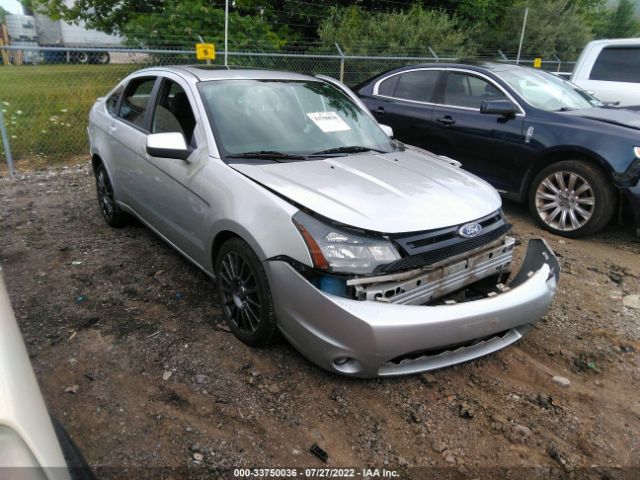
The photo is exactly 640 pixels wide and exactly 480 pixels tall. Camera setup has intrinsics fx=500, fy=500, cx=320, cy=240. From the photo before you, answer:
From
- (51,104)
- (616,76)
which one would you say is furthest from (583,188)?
(51,104)

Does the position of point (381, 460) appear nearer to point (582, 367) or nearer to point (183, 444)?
point (183, 444)

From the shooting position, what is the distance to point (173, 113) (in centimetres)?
374

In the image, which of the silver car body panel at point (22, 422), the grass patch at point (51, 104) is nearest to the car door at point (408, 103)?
the grass patch at point (51, 104)

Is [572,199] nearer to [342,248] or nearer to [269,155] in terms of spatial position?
[269,155]

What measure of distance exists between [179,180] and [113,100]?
1.96 metres

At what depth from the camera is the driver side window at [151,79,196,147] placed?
137 inches

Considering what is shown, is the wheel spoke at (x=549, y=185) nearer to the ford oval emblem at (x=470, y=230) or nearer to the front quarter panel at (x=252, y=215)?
the ford oval emblem at (x=470, y=230)

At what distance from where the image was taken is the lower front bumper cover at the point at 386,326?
2381 mm

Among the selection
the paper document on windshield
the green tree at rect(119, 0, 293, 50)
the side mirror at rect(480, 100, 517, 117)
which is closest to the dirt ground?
the paper document on windshield

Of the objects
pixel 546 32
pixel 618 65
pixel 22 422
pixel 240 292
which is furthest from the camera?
pixel 546 32

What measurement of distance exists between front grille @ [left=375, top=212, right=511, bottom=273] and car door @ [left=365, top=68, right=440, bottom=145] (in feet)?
11.4

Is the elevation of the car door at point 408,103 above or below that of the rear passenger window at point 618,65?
below

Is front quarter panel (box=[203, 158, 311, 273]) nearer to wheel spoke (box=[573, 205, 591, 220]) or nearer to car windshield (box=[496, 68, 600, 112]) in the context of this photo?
wheel spoke (box=[573, 205, 591, 220])

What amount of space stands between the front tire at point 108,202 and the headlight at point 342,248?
2914 millimetres
